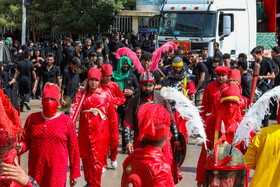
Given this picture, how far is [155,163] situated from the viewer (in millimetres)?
3414

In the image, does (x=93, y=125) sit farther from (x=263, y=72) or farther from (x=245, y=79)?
(x=263, y=72)

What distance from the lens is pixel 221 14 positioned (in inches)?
627

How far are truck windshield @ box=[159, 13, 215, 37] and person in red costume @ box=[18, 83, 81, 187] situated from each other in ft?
37.1

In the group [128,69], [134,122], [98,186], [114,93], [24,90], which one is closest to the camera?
[134,122]

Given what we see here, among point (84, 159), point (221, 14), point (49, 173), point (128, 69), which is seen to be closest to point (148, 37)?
point (221, 14)

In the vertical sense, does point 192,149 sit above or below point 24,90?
below

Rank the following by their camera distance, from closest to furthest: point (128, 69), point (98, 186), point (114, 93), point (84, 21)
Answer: point (98, 186) → point (114, 93) → point (128, 69) → point (84, 21)

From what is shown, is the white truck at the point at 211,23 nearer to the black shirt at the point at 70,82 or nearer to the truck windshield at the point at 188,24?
the truck windshield at the point at 188,24

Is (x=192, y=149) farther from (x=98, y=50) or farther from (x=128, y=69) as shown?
(x=98, y=50)

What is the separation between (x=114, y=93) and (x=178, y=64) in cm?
125

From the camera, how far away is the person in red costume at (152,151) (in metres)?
3.37

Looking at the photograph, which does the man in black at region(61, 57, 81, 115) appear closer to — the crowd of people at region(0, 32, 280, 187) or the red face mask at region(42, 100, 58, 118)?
the crowd of people at region(0, 32, 280, 187)

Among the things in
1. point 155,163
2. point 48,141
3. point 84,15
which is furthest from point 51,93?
point 84,15

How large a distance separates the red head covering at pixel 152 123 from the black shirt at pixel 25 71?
10401mm
